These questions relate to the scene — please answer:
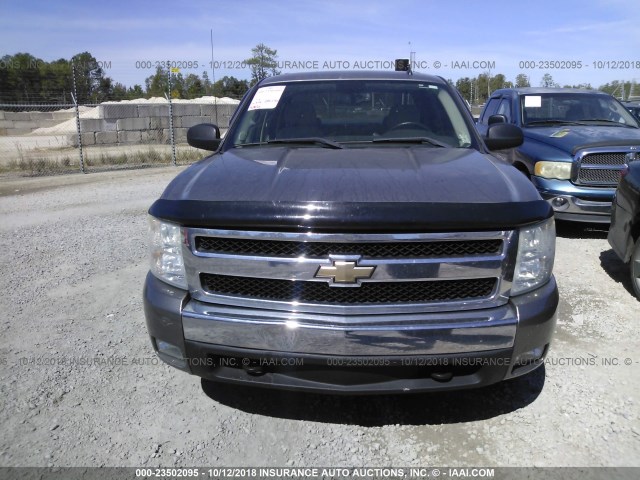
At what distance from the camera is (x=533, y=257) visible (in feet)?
8.14

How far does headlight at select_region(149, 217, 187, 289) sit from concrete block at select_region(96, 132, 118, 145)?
64.2ft

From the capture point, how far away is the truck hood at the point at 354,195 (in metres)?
2.32

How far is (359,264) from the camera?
2342 millimetres

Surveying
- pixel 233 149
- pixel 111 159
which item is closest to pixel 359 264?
pixel 233 149

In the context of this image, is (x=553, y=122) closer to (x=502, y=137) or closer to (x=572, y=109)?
(x=572, y=109)

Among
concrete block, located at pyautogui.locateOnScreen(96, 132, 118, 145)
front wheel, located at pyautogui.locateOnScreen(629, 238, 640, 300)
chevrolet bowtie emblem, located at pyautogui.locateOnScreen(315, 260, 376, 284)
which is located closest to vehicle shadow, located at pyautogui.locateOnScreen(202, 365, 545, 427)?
chevrolet bowtie emblem, located at pyautogui.locateOnScreen(315, 260, 376, 284)

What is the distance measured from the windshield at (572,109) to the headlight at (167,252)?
6635 millimetres

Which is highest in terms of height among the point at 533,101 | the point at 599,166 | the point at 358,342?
the point at 533,101

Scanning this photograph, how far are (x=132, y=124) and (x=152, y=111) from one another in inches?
42.1

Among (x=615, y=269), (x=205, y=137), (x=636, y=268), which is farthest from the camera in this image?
(x=615, y=269)

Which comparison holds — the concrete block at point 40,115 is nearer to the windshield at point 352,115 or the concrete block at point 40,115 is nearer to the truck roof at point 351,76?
the truck roof at point 351,76

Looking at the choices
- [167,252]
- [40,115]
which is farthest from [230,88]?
[167,252]

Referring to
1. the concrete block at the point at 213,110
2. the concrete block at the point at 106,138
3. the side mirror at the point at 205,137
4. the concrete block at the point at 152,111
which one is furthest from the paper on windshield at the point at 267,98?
the concrete block at the point at 213,110

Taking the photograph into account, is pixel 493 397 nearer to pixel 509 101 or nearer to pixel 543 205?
pixel 543 205
